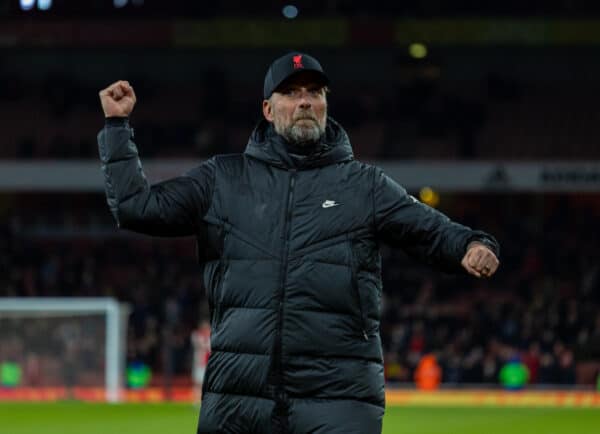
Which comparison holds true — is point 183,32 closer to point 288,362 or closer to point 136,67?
point 136,67

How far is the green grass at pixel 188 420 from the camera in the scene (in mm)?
15944

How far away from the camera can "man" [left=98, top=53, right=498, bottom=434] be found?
4379 mm

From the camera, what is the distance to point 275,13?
30.6 metres

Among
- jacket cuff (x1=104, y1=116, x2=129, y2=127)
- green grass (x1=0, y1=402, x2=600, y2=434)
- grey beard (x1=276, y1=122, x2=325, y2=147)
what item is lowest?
green grass (x1=0, y1=402, x2=600, y2=434)

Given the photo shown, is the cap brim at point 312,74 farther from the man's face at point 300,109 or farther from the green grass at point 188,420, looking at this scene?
the green grass at point 188,420

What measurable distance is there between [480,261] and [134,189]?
1.01 m

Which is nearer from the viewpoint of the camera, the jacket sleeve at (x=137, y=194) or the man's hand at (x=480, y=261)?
the man's hand at (x=480, y=261)

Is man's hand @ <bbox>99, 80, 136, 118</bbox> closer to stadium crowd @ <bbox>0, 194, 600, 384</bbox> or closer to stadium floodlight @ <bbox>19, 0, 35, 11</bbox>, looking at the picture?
stadium crowd @ <bbox>0, 194, 600, 384</bbox>

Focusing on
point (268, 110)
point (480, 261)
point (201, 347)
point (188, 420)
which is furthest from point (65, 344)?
point (480, 261)

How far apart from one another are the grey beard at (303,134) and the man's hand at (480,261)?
56 cm

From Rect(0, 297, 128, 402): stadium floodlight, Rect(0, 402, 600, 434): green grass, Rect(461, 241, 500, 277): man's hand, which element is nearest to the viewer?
Rect(461, 241, 500, 277): man's hand

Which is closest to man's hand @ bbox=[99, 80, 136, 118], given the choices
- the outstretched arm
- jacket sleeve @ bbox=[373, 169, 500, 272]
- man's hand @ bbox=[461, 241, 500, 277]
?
the outstretched arm

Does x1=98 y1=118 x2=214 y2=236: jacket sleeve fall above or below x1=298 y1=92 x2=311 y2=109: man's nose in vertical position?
below

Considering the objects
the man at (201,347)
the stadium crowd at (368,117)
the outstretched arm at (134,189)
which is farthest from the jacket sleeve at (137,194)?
the stadium crowd at (368,117)
